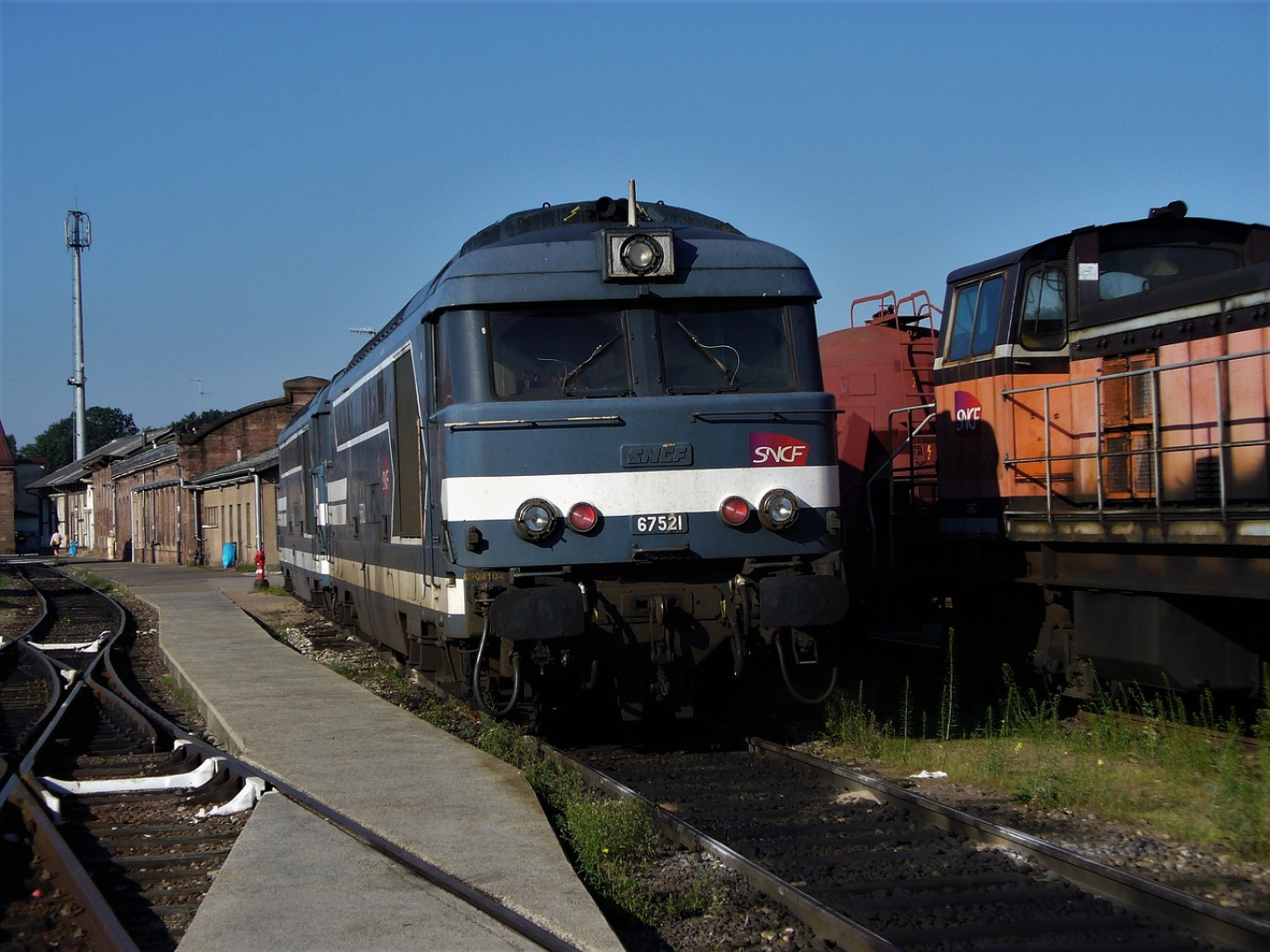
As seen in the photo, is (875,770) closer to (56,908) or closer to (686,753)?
(686,753)

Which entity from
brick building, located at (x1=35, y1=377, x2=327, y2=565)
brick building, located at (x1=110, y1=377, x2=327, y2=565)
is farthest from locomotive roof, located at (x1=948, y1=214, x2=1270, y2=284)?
brick building, located at (x1=110, y1=377, x2=327, y2=565)

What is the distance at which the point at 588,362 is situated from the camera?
809cm

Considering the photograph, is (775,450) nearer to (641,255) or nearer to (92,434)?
(641,255)

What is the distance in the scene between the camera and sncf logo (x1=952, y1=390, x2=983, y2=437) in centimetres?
1048

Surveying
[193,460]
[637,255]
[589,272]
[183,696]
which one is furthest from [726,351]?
[193,460]

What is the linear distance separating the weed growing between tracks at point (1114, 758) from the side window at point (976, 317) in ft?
9.40

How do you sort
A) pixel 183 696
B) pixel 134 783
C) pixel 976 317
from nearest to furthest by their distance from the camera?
pixel 134 783 → pixel 976 317 → pixel 183 696

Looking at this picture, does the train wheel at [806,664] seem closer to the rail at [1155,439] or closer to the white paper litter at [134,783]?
the rail at [1155,439]

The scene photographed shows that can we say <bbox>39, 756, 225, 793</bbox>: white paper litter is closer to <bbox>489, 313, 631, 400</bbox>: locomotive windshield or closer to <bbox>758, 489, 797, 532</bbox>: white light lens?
<bbox>489, 313, 631, 400</bbox>: locomotive windshield

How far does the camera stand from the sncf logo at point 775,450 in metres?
8.08

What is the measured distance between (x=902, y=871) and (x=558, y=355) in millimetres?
3816

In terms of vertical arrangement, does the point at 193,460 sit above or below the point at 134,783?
above

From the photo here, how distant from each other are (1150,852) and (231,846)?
441 centimetres

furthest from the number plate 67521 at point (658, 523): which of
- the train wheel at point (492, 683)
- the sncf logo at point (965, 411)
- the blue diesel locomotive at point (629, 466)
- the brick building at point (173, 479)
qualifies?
the brick building at point (173, 479)
